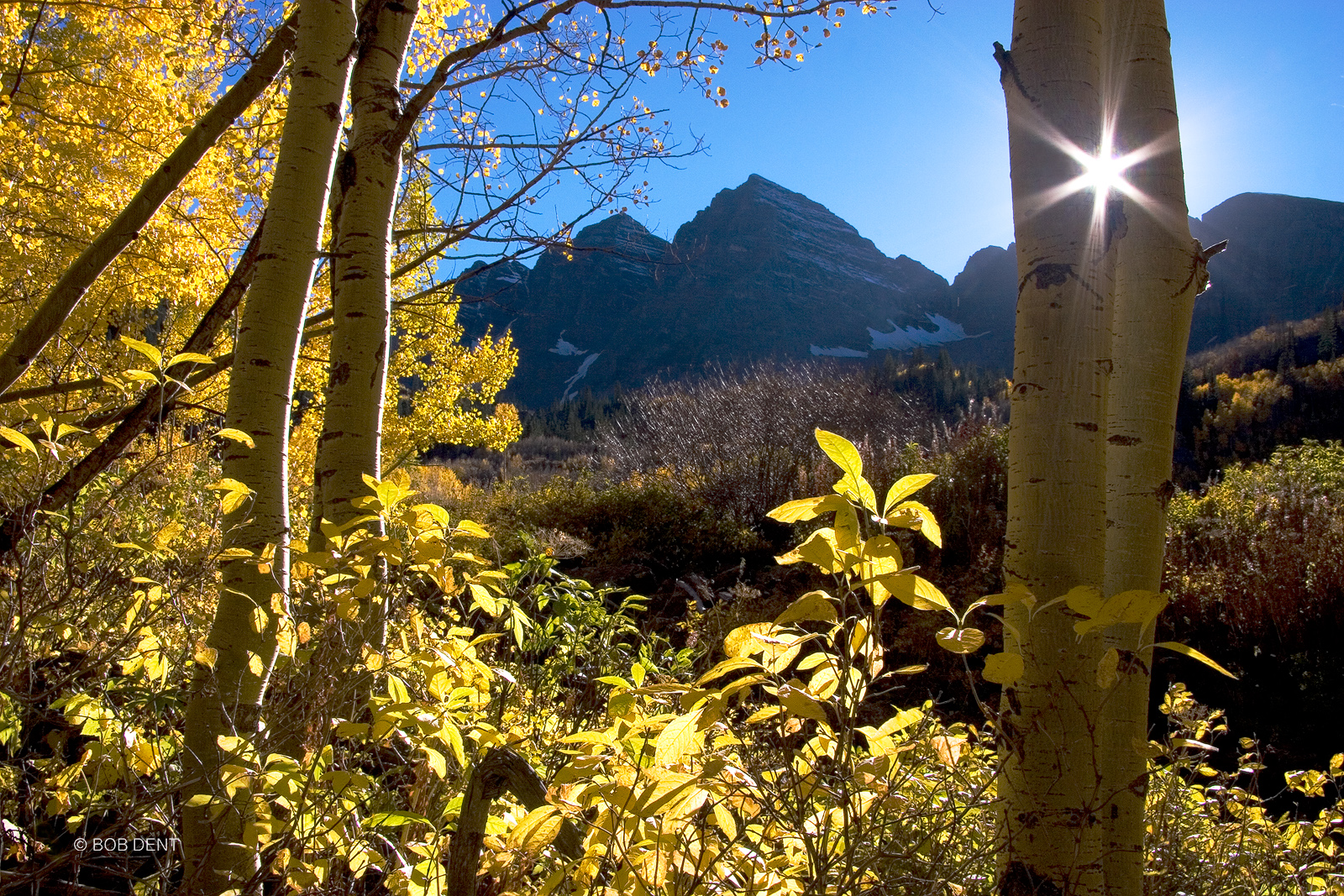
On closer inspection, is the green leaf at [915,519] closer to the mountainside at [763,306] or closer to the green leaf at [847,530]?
the green leaf at [847,530]

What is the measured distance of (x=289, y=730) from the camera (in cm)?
139

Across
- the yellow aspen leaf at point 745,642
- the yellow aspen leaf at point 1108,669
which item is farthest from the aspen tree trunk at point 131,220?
the yellow aspen leaf at point 1108,669

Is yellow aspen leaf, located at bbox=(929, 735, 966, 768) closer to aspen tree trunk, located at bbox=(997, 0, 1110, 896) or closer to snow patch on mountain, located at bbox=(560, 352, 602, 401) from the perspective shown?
aspen tree trunk, located at bbox=(997, 0, 1110, 896)

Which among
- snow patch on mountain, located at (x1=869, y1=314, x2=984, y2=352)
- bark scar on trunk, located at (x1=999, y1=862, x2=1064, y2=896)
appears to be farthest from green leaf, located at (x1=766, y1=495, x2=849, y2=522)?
snow patch on mountain, located at (x1=869, y1=314, x2=984, y2=352)

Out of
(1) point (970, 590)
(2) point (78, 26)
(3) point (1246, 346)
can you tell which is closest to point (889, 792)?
(1) point (970, 590)

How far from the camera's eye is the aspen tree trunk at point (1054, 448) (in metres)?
0.98

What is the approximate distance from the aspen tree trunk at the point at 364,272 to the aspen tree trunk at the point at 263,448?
0.59 ft

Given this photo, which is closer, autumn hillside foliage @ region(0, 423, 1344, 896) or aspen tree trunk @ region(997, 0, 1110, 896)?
autumn hillside foliage @ region(0, 423, 1344, 896)

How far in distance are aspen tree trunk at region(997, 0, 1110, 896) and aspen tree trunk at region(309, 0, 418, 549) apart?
1473mm

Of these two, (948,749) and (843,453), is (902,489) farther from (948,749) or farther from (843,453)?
(948,749)

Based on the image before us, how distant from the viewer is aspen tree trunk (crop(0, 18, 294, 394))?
6.01ft

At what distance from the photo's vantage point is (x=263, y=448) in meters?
1.56

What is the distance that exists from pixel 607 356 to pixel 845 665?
106068 millimetres

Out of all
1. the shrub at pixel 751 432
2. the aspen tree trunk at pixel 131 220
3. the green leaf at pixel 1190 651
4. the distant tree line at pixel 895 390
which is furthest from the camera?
the distant tree line at pixel 895 390
